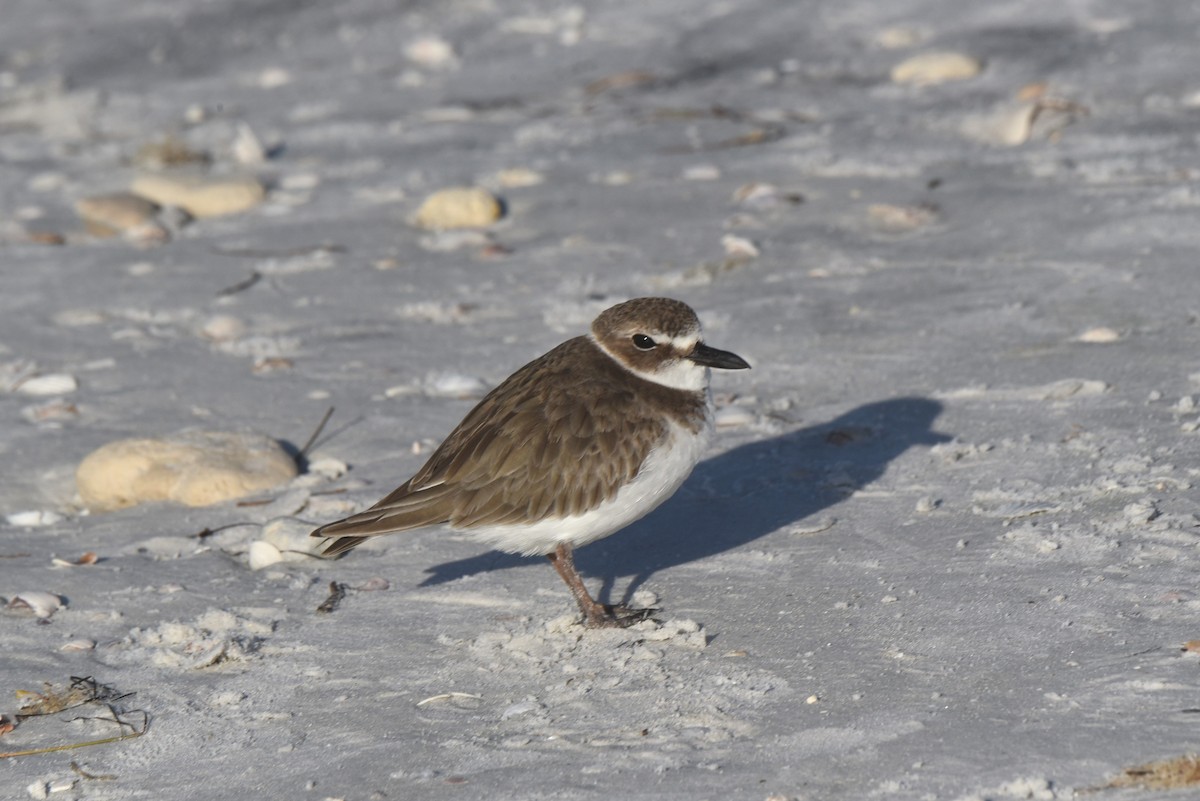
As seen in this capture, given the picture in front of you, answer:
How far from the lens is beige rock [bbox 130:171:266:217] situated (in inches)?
372

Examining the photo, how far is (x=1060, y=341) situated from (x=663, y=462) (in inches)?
99.3

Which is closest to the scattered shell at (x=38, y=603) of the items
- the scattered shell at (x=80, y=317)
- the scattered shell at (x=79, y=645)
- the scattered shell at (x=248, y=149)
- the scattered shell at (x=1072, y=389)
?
the scattered shell at (x=79, y=645)

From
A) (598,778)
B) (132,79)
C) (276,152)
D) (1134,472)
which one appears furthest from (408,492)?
(132,79)

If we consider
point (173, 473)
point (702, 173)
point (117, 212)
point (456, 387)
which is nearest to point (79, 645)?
point (173, 473)

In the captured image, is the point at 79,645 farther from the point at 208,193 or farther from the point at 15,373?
the point at 208,193

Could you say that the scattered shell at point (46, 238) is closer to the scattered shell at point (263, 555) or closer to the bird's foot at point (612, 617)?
the scattered shell at point (263, 555)

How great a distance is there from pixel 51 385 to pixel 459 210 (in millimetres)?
2703

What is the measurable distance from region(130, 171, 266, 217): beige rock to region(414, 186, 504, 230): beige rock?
134cm

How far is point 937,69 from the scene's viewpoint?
1024cm

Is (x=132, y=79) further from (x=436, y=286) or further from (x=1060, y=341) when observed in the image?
(x=1060, y=341)

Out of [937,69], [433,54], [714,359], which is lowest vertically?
[433,54]

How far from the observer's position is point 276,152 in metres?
10.6

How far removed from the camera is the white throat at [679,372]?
4.91 m

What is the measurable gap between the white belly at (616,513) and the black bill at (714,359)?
26 centimetres
